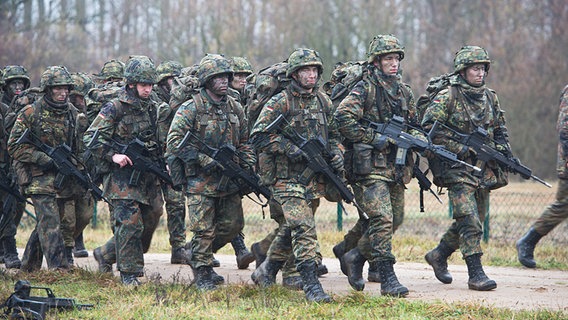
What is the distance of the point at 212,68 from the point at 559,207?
451 centimetres

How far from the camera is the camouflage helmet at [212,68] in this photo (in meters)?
9.09

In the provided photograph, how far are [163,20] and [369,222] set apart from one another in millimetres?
29462

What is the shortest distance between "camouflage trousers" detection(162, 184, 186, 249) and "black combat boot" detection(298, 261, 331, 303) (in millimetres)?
2932

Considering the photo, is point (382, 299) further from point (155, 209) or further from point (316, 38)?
point (316, 38)

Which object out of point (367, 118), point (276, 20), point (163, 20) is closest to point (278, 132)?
point (367, 118)

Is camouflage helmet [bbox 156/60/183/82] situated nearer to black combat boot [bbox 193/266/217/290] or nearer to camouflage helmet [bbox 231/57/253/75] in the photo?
camouflage helmet [bbox 231/57/253/75]

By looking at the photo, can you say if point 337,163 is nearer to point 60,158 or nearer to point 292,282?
point 292,282

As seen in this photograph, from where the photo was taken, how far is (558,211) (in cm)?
1077

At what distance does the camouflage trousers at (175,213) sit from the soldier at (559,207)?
4131 mm

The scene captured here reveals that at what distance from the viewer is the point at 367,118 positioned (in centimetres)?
920

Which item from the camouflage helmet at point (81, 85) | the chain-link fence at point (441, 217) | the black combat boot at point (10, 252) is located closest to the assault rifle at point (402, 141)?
the camouflage helmet at point (81, 85)

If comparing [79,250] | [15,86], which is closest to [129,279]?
[79,250]

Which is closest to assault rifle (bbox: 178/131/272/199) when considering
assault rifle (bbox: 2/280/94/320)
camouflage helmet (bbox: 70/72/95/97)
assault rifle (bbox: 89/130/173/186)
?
assault rifle (bbox: 89/130/173/186)

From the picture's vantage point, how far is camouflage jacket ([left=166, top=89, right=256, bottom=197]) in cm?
902
